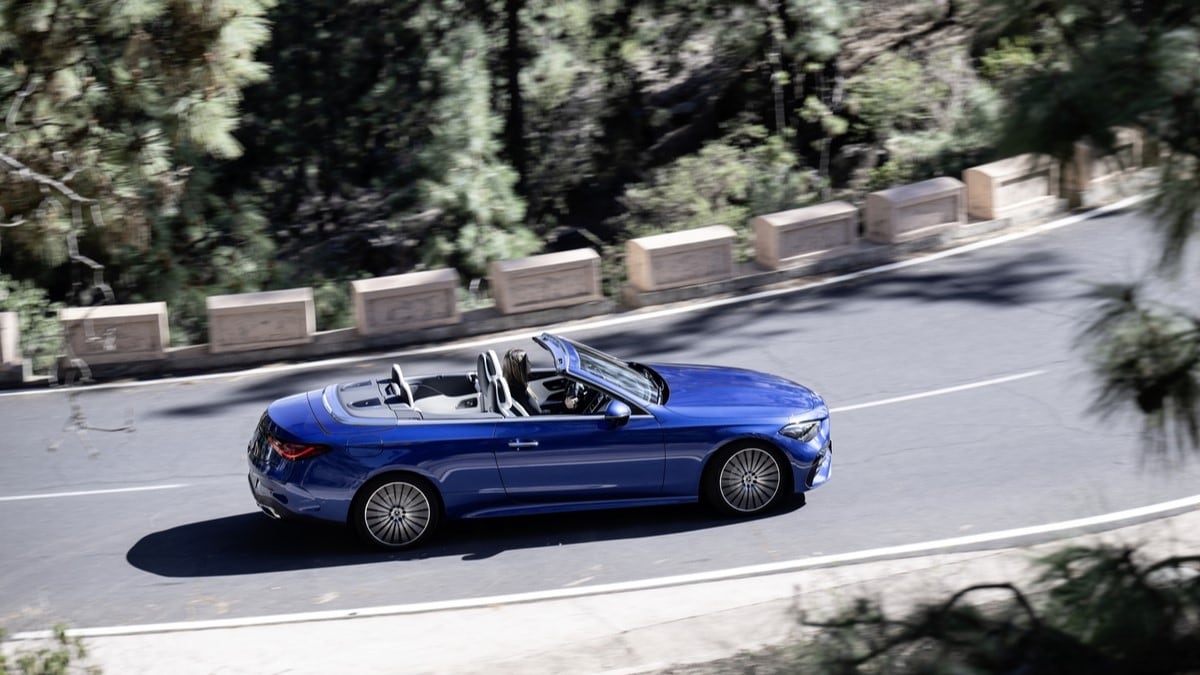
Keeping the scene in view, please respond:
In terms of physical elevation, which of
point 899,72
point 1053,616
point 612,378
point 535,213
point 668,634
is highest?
point 899,72

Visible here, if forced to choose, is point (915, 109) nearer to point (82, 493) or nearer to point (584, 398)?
point (584, 398)

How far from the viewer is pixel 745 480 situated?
412 inches

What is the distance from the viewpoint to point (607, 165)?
2552 centimetres

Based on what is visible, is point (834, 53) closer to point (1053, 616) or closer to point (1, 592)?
point (1, 592)

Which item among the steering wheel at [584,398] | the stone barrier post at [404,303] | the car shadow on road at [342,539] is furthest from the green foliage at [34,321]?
the steering wheel at [584,398]

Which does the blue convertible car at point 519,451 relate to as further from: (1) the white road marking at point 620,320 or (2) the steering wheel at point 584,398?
(1) the white road marking at point 620,320

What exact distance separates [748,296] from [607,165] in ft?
31.5

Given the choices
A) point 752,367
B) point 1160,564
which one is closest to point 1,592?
point 752,367

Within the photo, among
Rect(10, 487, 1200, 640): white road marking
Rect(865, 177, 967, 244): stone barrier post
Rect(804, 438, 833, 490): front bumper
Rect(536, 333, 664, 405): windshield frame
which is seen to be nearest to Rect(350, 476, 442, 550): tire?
Rect(10, 487, 1200, 640): white road marking

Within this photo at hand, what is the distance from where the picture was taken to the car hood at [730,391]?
10461 millimetres

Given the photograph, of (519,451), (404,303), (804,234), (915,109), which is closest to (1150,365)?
(519,451)

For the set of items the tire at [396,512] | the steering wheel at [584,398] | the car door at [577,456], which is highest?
the steering wheel at [584,398]

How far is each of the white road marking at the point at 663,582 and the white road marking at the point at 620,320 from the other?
5580 millimetres

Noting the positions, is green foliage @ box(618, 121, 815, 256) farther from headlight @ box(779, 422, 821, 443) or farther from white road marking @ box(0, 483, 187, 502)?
white road marking @ box(0, 483, 187, 502)
